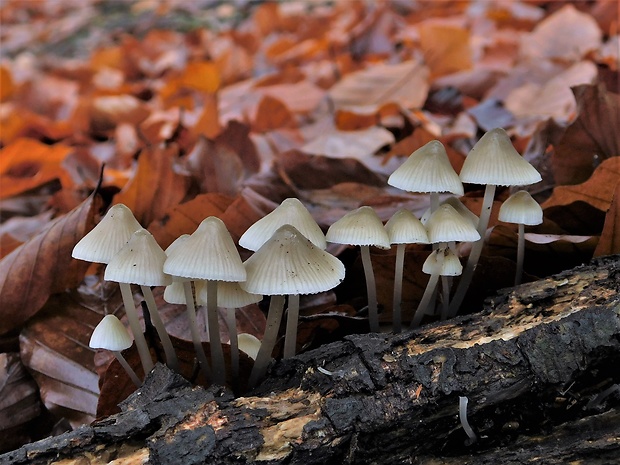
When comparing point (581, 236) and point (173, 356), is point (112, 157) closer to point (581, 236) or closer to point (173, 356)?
point (173, 356)

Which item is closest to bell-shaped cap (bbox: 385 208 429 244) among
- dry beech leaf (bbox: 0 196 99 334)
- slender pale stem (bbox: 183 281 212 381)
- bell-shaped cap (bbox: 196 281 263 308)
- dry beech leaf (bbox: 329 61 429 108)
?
bell-shaped cap (bbox: 196 281 263 308)

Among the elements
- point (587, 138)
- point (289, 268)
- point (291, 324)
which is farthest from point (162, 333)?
point (587, 138)

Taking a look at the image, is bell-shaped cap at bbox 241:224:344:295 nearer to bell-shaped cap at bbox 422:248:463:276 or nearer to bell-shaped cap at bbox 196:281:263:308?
bell-shaped cap at bbox 196:281:263:308

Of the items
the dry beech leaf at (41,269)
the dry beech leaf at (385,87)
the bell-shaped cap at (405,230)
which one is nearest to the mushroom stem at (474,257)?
the bell-shaped cap at (405,230)

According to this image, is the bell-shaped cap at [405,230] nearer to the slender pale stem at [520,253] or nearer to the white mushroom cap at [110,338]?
the slender pale stem at [520,253]

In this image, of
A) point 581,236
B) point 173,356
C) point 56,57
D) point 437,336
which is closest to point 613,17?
point 581,236

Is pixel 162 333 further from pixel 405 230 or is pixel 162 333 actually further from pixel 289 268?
pixel 405 230
